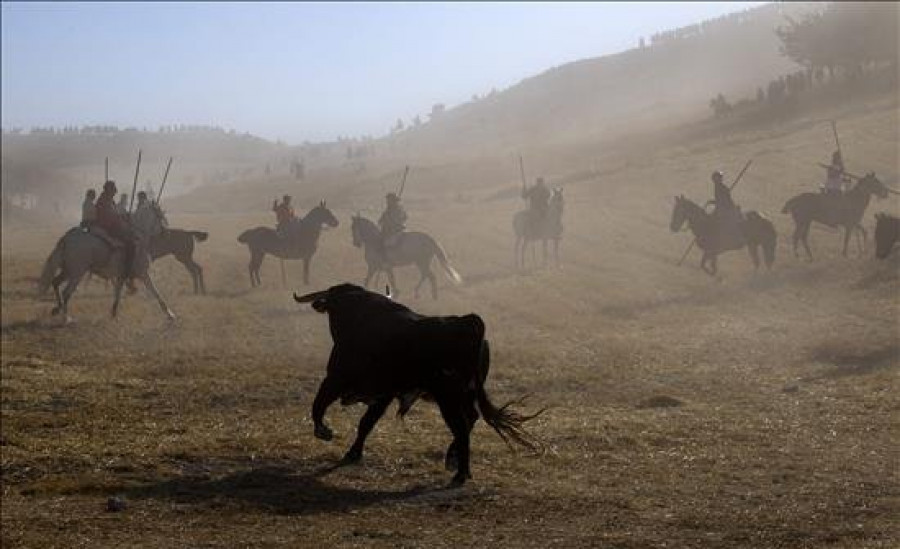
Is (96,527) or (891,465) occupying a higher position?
(96,527)

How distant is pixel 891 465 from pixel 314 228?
2192 cm

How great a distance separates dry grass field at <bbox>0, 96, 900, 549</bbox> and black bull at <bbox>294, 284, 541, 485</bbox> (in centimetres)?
54

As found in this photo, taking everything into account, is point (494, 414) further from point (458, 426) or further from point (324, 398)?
point (324, 398)

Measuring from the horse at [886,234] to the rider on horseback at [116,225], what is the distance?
1781 centimetres

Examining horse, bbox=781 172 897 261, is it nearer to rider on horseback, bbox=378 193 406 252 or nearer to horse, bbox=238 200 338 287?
rider on horseback, bbox=378 193 406 252

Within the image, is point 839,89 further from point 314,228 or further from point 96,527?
point 96,527

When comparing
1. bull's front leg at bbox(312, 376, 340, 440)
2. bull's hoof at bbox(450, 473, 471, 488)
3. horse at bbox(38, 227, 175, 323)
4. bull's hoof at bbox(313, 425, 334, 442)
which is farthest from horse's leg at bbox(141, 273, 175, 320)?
bull's hoof at bbox(450, 473, 471, 488)

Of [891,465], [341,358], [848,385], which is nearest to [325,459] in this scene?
[341,358]

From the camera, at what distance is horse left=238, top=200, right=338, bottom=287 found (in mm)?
30812

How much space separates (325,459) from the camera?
11.8 m

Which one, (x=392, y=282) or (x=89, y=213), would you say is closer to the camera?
(x=89, y=213)

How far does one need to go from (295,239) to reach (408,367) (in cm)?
2096

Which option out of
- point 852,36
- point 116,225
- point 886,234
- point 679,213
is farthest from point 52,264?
point 852,36

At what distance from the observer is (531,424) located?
44.0 ft
